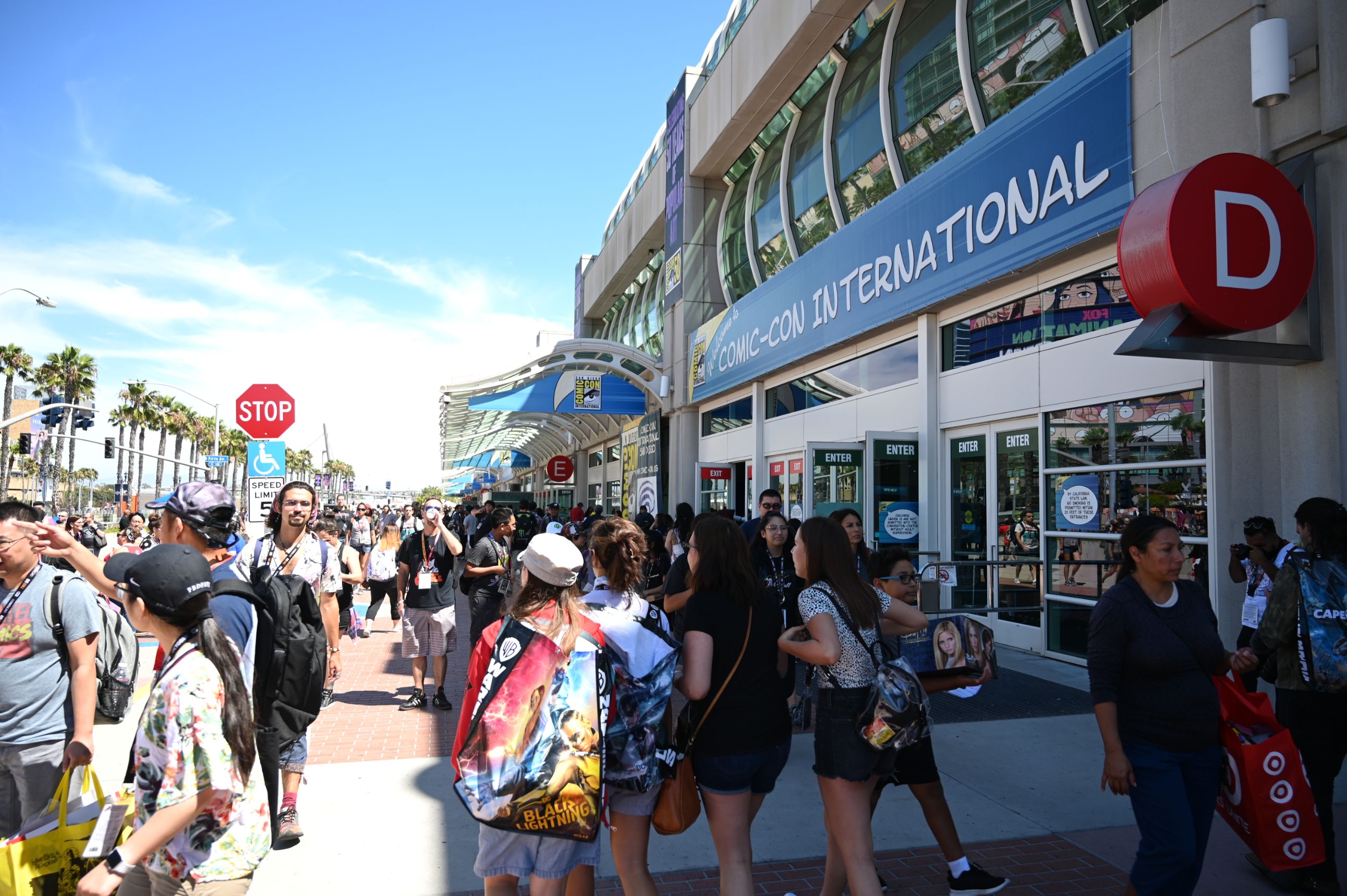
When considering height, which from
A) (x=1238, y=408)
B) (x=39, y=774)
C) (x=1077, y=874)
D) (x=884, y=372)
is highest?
(x=884, y=372)

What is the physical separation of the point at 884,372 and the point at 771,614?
10273 mm

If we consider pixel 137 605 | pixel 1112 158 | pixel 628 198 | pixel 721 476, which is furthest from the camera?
pixel 628 198

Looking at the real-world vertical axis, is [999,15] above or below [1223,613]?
above

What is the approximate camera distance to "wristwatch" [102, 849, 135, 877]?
7.27 feet

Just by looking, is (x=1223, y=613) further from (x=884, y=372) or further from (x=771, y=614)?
(x=884, y=372)

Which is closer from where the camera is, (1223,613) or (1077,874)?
(1077,874)

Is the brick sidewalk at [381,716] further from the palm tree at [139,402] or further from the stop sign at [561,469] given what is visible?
the palm tree at [139,402]

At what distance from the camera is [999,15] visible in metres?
10.5

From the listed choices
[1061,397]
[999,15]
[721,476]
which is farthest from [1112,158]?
[721,476]

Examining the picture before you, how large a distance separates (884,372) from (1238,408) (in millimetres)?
6424

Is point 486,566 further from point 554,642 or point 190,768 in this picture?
point 190,768

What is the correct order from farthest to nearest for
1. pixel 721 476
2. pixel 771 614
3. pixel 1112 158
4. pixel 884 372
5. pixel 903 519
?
pixel 721 476 → pixel 884 372 → pixel 903 519 → pixel 1112 158 → pixel 771 614

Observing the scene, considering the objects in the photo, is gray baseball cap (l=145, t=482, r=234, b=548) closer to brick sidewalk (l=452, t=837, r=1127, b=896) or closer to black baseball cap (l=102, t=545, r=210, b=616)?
black baseball cap (l=102, t=545, r=210, b=616)

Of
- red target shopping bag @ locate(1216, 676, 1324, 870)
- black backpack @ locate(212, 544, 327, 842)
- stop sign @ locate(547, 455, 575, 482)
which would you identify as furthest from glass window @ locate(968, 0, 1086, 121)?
stop sign @ locate(547, 455, 575, 482)
